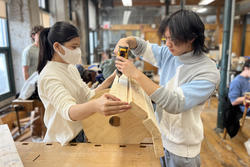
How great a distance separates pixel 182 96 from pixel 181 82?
0.17 meters

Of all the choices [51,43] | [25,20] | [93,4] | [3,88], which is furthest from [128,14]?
[51,43]

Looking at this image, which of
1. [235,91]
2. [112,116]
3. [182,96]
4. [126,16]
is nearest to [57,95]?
[112,116]

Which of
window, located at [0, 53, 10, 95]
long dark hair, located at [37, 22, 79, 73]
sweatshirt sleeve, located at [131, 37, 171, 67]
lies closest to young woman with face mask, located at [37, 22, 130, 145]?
long dark hair, located at [37, 22, 79, 73]

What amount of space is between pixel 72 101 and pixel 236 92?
2691mm

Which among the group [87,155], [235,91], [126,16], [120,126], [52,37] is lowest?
[235,91]

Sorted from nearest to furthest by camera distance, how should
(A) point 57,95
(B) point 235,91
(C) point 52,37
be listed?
(A) point 57,95, (C) point 52,37, (B) point 235,91

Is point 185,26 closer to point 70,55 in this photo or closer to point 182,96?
point 182,96

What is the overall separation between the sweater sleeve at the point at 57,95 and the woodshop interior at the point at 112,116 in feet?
0.41

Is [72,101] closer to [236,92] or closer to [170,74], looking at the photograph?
[170,74]

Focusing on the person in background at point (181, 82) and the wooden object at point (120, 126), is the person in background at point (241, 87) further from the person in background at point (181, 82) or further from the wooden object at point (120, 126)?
the wooden object at point (120, 126)

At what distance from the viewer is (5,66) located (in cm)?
311

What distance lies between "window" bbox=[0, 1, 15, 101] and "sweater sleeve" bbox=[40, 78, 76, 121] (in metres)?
2.60

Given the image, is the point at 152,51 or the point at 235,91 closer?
the point at 152,51

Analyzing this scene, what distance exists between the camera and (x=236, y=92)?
2791mm
